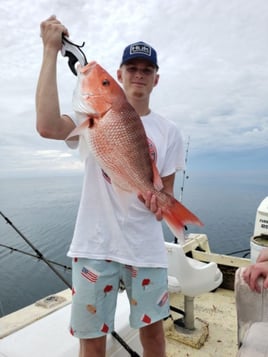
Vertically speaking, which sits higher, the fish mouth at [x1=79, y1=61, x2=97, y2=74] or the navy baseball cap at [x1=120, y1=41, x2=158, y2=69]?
Answer: the navy baseball cap at [x1=120, y1=41, x2=158, y2=69]

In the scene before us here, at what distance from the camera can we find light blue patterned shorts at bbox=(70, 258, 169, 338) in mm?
1550

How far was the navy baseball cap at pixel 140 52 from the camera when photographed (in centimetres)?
172

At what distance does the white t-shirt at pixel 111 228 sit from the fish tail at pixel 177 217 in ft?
0.74

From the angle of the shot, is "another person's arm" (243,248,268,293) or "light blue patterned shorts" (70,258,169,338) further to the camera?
"light blue patterned shorts" (70,258,169,338)

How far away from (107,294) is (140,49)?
4.58 feet

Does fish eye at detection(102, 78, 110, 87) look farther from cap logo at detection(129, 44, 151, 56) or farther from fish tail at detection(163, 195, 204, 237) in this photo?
fish tail at detection(163, 195, 204, 237)

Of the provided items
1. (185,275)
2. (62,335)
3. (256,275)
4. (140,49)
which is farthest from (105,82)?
(185,275)

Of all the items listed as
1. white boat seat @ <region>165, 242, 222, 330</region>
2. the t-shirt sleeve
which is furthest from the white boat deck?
the t-shirt sleeve

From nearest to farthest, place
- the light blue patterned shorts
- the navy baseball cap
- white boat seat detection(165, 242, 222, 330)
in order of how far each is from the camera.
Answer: the light blue patterned shorts < the navy baseball cap < white boat seat detection(165, 242, 222, 330)

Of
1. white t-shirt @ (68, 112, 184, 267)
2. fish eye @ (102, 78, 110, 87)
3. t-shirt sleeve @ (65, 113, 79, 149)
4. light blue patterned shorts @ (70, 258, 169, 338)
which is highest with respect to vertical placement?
fish eye @ (102, 78, 110, 87)

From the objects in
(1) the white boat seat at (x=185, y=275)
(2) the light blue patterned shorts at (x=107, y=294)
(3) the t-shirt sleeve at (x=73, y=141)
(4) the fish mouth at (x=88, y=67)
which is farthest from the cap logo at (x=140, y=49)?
(1) the white boat seat at (x=185, y=275)

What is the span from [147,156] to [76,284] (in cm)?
78

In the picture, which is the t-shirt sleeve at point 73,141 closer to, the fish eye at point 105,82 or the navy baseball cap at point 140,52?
the fish eye at point 105,82

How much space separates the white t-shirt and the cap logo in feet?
2.23
